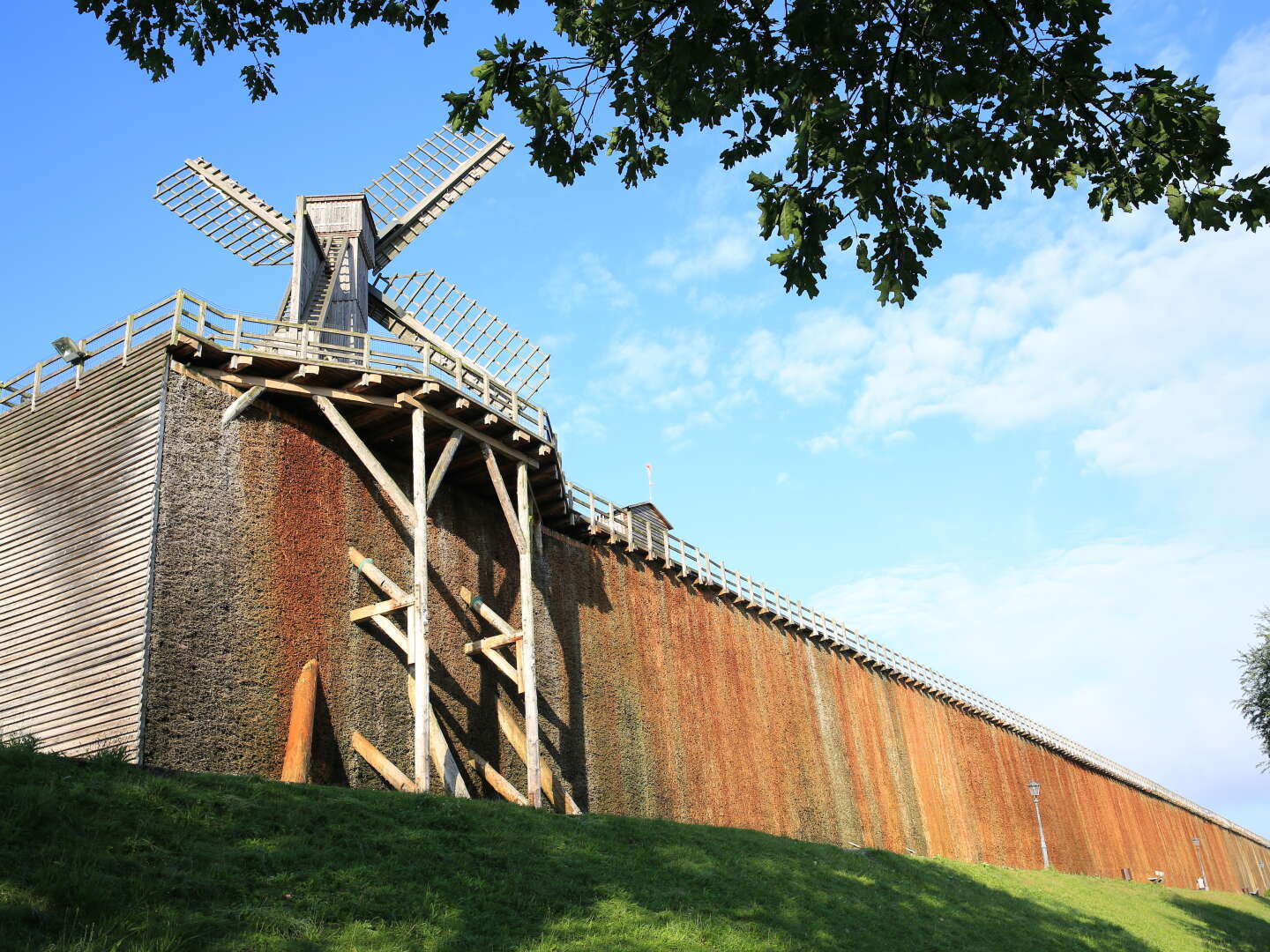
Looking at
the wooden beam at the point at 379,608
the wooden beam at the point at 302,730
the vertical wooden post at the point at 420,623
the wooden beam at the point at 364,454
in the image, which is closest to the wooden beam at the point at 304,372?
the wooden beam at the point at 364,454

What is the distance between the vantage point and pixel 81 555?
1747 cm

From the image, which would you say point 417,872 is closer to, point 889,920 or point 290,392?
point 889,920

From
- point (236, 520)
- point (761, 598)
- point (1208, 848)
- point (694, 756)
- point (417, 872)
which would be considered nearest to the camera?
point (417, 872)

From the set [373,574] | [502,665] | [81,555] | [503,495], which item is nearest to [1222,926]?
[502,665]

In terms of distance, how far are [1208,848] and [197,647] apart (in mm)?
74036

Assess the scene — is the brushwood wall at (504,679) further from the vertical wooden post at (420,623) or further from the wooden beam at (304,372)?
the vertical wooden post at (420,623)

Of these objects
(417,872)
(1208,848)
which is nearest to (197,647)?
(417,872)

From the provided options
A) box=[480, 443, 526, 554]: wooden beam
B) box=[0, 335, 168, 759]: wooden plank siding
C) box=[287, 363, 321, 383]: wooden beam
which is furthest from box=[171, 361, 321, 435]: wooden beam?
box=[480, 443, 526, 554]: wooden beam

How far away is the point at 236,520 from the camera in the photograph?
18.0m

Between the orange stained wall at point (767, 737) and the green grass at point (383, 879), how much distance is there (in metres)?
6.94

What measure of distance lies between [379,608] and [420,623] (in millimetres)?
1037

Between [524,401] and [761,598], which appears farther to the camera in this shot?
[761,598]

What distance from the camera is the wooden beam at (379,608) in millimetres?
18541

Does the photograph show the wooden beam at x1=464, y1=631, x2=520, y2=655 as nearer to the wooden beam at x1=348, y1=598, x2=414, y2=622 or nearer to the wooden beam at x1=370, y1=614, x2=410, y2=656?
the wooden beam at x1=370, y1=614, x2=410, y2=656
